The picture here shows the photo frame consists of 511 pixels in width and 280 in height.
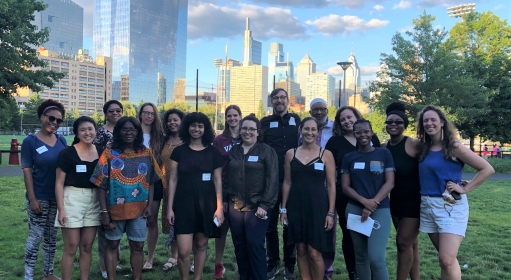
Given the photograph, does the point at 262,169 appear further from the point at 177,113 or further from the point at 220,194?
the point at 177,113

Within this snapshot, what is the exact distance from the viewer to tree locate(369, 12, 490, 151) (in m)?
21.2

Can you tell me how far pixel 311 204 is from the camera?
4.04 metres

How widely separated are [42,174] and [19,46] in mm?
15361

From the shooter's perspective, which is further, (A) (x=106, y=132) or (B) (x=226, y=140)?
(B) (x=226, y=140)

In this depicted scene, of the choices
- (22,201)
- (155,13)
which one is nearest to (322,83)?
(155,13)

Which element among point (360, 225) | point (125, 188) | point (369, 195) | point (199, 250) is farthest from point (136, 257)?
point (369, 195)

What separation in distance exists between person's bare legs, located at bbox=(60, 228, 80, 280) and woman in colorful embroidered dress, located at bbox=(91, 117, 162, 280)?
0.99ft

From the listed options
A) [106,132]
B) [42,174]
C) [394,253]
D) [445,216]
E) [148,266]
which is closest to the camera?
[445,216]

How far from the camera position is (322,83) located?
152 meters

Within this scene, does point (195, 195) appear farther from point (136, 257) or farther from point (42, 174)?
point (42, 174)

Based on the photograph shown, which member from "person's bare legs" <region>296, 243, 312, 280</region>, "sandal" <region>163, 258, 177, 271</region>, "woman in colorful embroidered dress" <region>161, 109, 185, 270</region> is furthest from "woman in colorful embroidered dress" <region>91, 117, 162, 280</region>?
"person's bare legs" <region>296, 243, 312, 280</region>

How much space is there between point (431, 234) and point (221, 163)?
2.30 m

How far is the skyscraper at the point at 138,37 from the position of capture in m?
169

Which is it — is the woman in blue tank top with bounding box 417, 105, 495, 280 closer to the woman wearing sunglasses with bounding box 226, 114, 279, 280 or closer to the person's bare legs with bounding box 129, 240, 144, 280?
the woman wearing sunglasses with bounding box 226, 114, 279, 280
